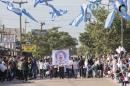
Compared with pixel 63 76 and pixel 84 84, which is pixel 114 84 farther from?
pixel 63 76

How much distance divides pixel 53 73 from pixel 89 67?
2561mm

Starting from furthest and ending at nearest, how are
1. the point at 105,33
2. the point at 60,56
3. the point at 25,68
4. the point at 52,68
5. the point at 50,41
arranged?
the point at 50,41, the point at 105,33, the point at 52,68, the point at 25,68, the point at 60,56

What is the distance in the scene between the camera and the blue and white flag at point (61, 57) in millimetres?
35094

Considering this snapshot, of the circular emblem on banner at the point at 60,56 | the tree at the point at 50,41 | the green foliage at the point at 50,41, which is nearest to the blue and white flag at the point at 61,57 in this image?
the circular emblem on banner at the point at 60,56

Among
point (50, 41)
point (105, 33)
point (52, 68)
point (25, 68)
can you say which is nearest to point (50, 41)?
point (50, 41)

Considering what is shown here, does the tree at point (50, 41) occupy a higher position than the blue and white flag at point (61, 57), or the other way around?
the tree at point (50, 41)

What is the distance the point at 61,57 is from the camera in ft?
116

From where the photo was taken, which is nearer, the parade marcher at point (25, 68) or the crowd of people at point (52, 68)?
the parade marcher at point (25, 68)

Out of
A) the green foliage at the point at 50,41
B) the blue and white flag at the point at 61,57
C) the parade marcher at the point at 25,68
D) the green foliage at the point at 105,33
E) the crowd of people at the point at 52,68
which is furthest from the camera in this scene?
the green foliage at the point at 50,41

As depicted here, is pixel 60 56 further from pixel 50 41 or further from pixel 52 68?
pixel 50 41

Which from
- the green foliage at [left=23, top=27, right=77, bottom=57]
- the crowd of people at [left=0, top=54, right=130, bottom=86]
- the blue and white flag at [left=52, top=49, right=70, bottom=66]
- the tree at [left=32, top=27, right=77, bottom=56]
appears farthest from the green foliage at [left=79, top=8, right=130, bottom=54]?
the green foliage at [left=23, top=27, right=77, bottom=57]

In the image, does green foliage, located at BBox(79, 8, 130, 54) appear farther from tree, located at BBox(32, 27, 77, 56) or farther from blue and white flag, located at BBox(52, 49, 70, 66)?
tree, located at BBox(32, 27, 77, 56)

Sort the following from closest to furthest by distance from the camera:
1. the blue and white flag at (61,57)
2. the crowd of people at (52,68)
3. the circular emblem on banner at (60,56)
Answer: the blue and white flag at (61,57)
the circular emblem on banner at (60,56)
the crowd of people at (52,68)

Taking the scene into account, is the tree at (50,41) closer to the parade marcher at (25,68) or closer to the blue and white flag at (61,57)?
the parade marcher at (25,68)
